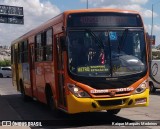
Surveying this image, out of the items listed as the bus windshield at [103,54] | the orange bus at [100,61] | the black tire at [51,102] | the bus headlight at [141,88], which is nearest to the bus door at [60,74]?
the orange bus at [100,61]

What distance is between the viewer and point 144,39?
11383 mm

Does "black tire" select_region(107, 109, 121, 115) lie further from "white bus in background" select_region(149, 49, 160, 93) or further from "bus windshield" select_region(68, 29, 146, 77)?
"white bus in background" select_region(149, 49, 160, 93)

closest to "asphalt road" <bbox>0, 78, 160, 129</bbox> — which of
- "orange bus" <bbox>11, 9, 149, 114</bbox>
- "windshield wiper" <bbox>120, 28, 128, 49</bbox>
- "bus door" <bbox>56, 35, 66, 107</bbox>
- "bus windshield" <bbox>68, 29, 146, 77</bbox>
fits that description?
"orange bus" <bbox>11, 9, 149, 114</bbox>

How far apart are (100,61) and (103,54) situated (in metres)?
0.21

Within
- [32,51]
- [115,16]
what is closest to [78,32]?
[115,16]

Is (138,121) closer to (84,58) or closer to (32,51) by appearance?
(84,58)

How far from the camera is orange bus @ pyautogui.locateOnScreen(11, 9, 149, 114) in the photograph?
35.0ft

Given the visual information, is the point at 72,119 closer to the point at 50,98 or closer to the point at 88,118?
the point at 88,118

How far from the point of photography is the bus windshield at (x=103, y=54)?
1080cm

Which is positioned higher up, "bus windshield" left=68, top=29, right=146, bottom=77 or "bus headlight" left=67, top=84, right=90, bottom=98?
"bus windshield" left=68, top=29, right=146, bottom=77

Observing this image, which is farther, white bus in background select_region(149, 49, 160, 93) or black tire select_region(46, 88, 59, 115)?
white bus in background select_region(149, 49, 160, 93)

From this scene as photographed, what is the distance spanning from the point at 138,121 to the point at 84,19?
131 inches

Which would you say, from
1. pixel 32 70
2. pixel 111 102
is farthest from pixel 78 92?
pixel 32 70

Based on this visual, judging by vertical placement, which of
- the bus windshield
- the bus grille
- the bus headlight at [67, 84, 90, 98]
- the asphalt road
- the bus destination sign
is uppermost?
the bus destination sign
